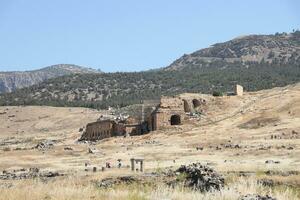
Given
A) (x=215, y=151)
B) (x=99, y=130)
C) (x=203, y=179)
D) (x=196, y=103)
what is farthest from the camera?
(x=99, y=130)

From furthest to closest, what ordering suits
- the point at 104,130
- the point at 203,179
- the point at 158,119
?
the point at 104,130 < the point at 158,119 < the point at 203,179

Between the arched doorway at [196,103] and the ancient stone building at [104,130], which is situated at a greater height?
the arched doorway at [196,103]

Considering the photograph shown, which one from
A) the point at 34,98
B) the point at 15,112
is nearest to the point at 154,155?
the point at 15,112

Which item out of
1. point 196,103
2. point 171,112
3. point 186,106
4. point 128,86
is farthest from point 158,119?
point 128,86

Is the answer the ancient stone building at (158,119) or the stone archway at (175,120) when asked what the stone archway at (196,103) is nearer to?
the ancient stone building at (158,119)

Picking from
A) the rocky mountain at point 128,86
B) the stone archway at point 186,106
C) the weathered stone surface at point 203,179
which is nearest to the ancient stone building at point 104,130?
the stone archway at point 186,106

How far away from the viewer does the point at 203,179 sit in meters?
14.7

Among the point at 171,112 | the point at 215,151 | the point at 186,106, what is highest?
the point at 186,106

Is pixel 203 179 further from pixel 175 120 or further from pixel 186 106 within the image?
pixel 186 106

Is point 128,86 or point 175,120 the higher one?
point 128,86

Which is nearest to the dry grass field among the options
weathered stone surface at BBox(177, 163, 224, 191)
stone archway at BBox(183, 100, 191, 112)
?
weathered stone surface at BBox(177, 163, 224, 191)

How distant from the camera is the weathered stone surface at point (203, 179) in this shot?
14328 mm

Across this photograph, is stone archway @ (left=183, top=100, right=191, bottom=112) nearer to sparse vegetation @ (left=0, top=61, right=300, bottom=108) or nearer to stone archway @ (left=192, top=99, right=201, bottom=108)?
stone archway @ (left=192, top=99, right=201, bottom=108)

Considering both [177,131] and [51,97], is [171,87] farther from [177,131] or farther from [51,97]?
[177,131]
